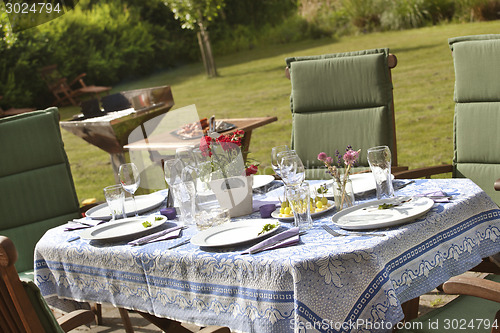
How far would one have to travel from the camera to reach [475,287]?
1394 millimetres

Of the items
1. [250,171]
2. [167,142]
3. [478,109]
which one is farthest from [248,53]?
[250,171]

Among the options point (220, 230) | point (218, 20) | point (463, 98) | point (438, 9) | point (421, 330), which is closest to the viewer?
point (421, 330)

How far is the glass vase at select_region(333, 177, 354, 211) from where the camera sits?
1867 mm

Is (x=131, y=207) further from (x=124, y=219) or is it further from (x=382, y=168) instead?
(x=382, y=168)

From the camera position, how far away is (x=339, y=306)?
1.44 meters

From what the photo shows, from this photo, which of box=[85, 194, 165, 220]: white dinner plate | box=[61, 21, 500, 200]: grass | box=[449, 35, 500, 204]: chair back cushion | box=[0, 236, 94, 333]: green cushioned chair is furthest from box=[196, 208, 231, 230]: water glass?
box=[61, 21, 500, 200]: grass

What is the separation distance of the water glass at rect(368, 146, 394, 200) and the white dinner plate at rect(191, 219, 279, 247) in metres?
0.34

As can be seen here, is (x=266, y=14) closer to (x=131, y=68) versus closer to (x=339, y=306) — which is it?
(x=131, y=68)

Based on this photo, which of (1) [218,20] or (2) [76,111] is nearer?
(2) [76,111]

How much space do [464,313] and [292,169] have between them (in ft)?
2.04

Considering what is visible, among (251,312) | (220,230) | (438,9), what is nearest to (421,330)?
(251,312)

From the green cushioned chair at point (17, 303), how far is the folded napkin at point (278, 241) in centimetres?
50

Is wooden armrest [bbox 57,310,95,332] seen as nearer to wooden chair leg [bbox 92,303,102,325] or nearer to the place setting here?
the place setting

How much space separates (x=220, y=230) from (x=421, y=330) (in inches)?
24.0
